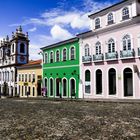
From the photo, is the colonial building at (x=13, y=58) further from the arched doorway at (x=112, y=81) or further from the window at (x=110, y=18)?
the window at (x=110, y=18)

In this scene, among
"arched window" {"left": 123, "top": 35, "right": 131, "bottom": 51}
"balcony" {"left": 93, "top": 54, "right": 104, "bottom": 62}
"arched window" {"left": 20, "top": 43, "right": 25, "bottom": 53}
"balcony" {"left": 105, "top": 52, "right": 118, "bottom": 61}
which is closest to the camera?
"arched window" {"left": 123, "top": 35, "right": 131, "bottom": 51}

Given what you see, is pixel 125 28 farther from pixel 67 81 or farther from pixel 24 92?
pixel 24 92

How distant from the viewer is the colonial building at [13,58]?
51.0 meters

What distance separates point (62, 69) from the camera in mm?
30281

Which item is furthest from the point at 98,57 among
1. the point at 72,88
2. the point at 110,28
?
the point at 72,88

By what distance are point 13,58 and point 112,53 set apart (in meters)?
34.7

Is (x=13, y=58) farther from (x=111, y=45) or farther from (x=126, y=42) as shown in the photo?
(x=126, y=42)

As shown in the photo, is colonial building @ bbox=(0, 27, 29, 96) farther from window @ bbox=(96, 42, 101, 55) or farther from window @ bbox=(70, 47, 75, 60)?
window @ bbox=(96, 42, 101, 55)

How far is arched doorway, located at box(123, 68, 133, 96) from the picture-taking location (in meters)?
21.9

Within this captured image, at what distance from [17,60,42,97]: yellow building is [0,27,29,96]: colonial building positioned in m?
4.51

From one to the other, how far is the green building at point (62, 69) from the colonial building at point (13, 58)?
1788 cm

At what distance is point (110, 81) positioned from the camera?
935 inches

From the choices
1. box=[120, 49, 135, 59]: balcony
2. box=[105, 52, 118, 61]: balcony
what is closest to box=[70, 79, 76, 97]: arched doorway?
box=[105, 52, 118, 61]: balcony

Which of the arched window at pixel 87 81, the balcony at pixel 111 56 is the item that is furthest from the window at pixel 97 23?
the arched window at pixel 87 81
